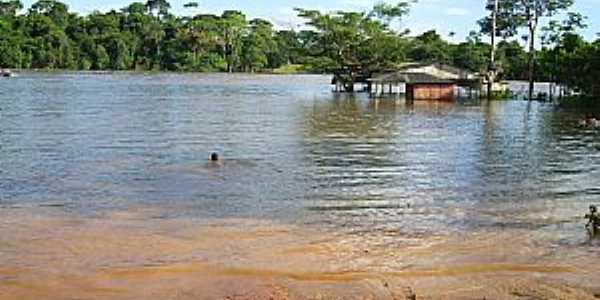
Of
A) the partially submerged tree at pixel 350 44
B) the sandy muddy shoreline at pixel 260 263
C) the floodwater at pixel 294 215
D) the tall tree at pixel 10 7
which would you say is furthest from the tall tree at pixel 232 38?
the sandy muddy shoreline at pixel 260 263

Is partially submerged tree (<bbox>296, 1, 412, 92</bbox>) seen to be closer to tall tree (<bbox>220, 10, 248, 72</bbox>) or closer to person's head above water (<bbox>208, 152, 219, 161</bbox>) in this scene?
person's head above water (<bbox>208, 152, 219, 161</bbox>)

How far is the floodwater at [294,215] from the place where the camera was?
11.0 meters

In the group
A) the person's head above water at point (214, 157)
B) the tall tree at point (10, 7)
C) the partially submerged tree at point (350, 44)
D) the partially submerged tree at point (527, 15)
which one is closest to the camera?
the person's head above water at point (214, 157)

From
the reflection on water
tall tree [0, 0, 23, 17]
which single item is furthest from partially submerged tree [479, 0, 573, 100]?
tall tree [0, 0, 23, 17]

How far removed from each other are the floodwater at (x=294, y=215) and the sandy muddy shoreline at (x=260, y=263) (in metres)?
0.04

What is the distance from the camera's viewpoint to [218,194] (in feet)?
58.5

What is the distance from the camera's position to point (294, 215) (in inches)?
616

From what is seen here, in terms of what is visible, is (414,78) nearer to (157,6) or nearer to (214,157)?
(214,157)

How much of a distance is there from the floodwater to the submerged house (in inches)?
1174

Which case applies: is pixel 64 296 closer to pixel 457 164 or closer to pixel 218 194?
pixel 218 194

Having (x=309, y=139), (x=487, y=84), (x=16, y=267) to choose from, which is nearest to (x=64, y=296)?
(x=16, y=267)

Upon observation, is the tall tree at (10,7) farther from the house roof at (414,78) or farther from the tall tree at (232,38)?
the house roof at (414,78)

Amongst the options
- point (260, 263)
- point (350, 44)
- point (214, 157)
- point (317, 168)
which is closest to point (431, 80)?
point (350, 44)

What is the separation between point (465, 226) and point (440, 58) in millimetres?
75198
